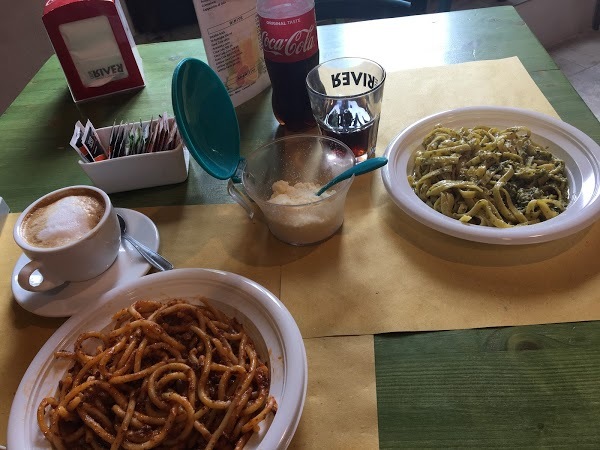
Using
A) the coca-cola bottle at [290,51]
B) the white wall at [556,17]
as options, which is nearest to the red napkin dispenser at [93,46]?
the coca-cola bottle at [290,51]

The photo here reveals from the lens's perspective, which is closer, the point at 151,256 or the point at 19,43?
the point at 151,256

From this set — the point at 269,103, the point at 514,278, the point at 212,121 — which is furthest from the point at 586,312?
the point at 269,103

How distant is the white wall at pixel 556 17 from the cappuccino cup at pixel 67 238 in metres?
3.07

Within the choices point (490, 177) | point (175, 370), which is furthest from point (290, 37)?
point (175, 370)

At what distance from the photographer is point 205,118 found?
104 cm

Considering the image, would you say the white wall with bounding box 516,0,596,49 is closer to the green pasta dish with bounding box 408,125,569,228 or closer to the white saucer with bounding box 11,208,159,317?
the green pasta dish with bounding box 408,125,569,228

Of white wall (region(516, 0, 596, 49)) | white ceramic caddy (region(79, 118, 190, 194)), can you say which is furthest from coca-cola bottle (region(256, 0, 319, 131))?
white wall (region(516, 0, 596, 49))

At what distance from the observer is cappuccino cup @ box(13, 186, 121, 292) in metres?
0.83

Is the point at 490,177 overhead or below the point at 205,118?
below

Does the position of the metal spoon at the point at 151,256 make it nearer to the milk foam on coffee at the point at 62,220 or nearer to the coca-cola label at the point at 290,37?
the milk foam on coffee at the point at 62,220

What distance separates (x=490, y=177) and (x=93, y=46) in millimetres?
1140

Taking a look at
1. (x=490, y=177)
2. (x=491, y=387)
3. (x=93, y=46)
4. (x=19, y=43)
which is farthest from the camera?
(x=19, y=43)

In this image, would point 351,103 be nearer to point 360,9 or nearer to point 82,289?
point 82,289

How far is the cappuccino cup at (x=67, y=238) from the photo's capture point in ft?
2.71
